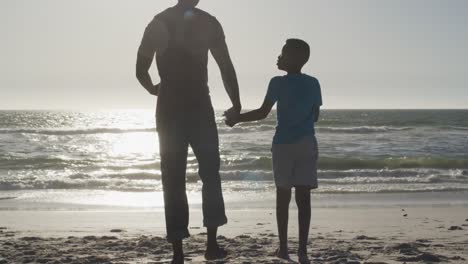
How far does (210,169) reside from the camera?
423 centimetres

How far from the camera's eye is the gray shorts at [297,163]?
15.3ft

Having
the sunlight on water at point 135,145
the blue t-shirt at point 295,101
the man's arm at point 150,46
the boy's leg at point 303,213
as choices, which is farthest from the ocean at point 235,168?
the man's arm at point 150,46

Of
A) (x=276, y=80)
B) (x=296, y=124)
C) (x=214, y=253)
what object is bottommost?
(x=214, y=253)

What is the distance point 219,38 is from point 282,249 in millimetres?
1599

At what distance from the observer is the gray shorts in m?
4.67

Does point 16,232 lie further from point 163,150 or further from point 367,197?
point 367,197

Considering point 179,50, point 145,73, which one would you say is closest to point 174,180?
point 145,73

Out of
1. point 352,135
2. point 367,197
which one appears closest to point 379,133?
point 352,135

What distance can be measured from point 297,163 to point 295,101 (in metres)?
0.42

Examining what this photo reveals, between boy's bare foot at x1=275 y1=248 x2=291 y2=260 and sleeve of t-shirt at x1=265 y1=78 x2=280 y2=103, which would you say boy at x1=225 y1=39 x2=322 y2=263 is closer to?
sleeve of t-shirt at x1=265 y1=78 x2=280 y2=103

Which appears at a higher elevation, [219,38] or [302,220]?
[219,38]

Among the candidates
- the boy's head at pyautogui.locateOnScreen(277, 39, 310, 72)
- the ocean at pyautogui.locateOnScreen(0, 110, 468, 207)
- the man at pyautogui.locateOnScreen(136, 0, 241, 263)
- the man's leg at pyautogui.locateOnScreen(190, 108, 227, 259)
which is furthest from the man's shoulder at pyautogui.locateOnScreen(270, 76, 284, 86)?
the ocean at pyautogui.locateOnScreen(0, 110, 468, 207)

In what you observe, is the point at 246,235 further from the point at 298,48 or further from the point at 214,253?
the point at 298,48

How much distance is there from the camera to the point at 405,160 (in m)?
22.2
